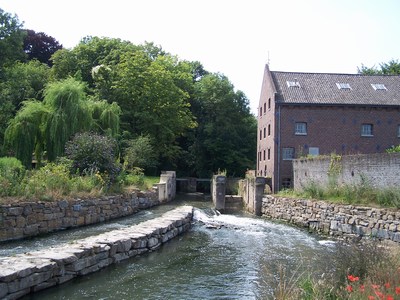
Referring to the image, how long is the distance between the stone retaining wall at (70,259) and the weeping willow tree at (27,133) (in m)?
9.80

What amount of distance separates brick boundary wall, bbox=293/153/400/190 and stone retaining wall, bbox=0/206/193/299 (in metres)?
8.19

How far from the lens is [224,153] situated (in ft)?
138

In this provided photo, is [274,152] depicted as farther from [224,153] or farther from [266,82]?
[224,153]

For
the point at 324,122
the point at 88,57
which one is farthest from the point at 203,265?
the point at 88,57

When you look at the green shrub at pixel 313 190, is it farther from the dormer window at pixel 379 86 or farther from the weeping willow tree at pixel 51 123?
the dormer window at pixel 379 86

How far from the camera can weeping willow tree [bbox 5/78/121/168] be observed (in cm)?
2022

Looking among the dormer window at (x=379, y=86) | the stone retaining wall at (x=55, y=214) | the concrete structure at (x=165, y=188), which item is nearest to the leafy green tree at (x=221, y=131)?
the concrete structure at (x=165, y=188)

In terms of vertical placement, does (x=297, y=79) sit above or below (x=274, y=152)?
above

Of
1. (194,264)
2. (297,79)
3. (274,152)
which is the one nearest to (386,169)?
(194,264)

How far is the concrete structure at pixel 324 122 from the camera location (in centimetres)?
2972

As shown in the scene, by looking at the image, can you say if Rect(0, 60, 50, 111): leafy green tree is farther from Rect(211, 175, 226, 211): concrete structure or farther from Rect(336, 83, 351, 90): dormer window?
Rect(336, 83, 351, 90): dormer window

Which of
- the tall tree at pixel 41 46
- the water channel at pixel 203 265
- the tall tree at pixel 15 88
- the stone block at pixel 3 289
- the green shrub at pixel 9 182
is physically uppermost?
the tall tree at pixel 41 46

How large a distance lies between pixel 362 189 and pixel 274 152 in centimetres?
1311

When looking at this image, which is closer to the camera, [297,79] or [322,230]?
[322,230]
